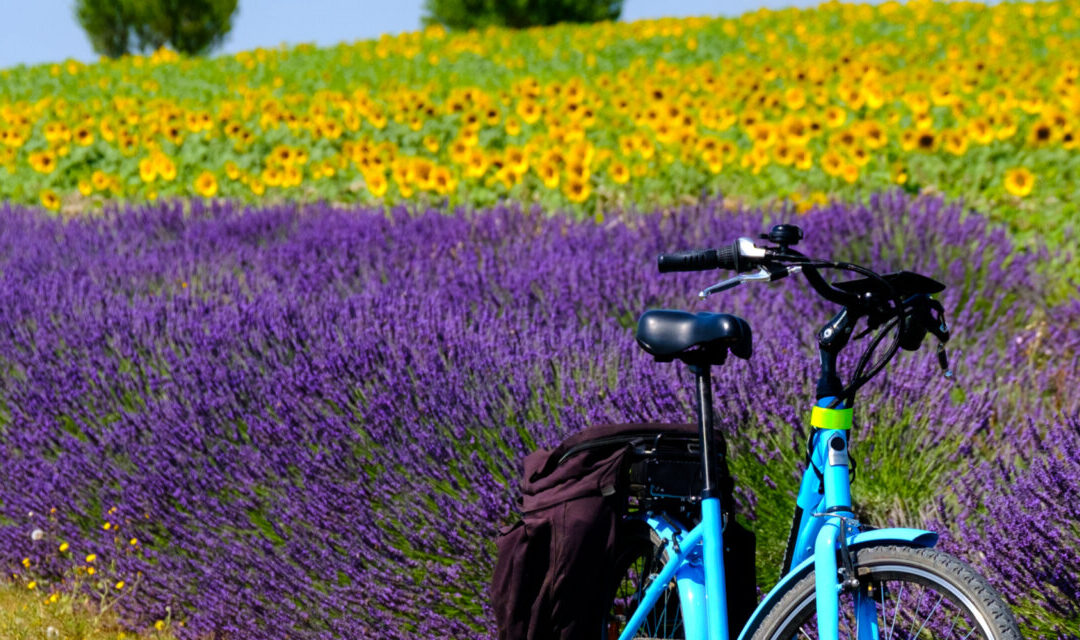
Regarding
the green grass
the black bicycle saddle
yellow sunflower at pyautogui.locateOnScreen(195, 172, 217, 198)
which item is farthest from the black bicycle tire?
yellow sunflower at pyautogui.locateOnScreen(195, 172, 217, 198)

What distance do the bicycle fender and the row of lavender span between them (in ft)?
2.32

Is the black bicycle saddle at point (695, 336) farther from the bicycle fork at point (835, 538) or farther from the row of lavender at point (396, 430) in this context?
the row of lavender at point (396, 430)

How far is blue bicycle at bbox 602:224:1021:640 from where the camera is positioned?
178cm

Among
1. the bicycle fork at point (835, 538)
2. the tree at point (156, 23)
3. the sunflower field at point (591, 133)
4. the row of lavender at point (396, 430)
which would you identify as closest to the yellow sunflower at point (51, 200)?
the sunflower field at point (591, 133)

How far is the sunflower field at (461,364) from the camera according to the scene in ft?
9.50

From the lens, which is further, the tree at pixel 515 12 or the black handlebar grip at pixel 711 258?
the tree at pixel 515 12

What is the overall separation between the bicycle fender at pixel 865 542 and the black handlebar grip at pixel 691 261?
1.54ft

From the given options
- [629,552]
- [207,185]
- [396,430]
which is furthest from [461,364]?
[207,185]

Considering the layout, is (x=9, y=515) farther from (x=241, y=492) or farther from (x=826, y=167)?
(x=826, y=167)

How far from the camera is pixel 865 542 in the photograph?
1.82 m

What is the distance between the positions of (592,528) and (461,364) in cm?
115

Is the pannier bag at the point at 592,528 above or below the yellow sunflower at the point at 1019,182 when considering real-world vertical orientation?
below

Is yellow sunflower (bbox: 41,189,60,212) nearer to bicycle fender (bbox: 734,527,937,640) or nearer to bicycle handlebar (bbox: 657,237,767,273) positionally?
bicycle handlebar (bbox: 657,237,767,273)

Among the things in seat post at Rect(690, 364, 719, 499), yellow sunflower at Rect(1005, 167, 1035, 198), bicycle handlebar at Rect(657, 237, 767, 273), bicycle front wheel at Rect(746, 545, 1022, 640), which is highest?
yellow sunflower at Rect(1005, 167, 1035, 198)
